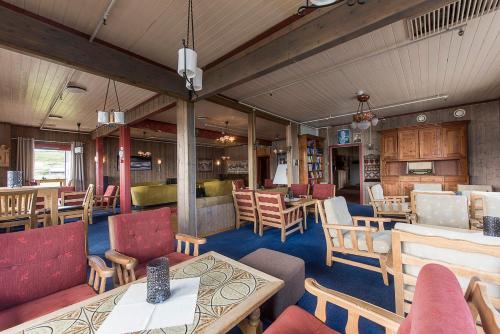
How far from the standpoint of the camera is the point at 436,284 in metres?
0.66

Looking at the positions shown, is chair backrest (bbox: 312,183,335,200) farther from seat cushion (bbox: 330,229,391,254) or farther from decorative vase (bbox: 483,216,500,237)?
decorative vase (bbox: 483,216,500,237)

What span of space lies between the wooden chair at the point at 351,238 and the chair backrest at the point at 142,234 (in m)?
1.79

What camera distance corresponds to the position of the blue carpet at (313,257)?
Answer: 6.36 feet

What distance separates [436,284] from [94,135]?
970 centimetres

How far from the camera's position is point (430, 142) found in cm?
574

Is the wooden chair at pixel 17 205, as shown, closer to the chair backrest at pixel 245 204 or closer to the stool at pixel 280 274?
the stool at pixel 280 274

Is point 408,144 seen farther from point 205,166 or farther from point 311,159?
point 205,166

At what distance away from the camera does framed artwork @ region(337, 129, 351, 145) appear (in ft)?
24.8

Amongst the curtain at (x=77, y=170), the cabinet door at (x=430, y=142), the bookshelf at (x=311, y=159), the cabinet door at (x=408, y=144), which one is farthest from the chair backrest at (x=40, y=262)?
the curtain at (x=77, y=170)

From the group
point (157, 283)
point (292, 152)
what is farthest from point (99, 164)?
point (157, 283)

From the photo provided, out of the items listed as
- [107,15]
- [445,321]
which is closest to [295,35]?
[107,15]

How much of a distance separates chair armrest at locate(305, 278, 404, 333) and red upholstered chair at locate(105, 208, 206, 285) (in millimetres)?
1083

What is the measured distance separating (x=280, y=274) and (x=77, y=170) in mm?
9091

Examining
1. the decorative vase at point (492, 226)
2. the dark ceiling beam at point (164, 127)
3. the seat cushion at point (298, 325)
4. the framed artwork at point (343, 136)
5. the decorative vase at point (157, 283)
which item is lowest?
the seat cushion at point (298, 325)
